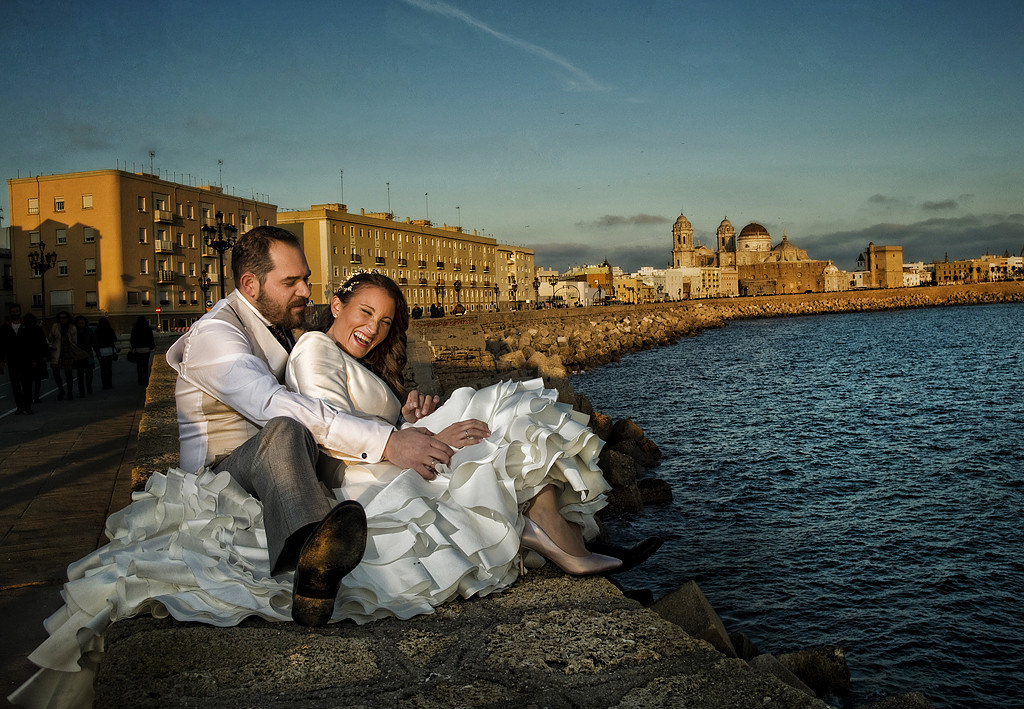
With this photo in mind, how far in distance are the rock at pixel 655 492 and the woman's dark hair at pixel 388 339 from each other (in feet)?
20.4

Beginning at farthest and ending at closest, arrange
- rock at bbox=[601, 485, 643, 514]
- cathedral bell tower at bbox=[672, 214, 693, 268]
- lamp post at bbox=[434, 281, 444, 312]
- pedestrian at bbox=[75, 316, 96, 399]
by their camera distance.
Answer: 1. cathedral bell tower at bbox=[672, 214, 693, 268]
2. lamp post at bbox=[434, 281, 444, 312]
3. pedestrian at bbox=[75, 316, 96, 399]
4. rock at bbox=[601, 485, 643, 514]

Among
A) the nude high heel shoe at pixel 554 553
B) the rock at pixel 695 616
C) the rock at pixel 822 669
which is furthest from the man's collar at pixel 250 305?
the rock at pixel 822 669

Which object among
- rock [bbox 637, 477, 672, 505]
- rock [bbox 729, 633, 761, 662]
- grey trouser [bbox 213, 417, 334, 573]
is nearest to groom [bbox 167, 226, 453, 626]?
grey trouser [bbox 213, 417, 334, 573]

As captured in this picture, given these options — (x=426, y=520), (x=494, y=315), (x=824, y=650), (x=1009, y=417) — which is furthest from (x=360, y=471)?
(x=494, y=315)

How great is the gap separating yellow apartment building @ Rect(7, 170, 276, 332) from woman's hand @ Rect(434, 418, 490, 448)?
132 ft

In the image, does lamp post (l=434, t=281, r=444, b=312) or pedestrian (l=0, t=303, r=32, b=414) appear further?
lamp post (l=434, t=281, r=444, b=312)

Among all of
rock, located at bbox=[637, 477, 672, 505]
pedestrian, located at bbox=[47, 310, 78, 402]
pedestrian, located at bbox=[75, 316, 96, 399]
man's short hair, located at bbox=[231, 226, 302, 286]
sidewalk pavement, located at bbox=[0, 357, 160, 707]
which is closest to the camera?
man's short hair, located at bbox=[231, 226, 302, 286]

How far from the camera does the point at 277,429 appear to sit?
260cm

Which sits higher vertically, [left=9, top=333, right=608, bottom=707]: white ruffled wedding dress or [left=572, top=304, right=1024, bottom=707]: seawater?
[left=9, top=333, right=608, bottom=707]: white ruffled wedding dress

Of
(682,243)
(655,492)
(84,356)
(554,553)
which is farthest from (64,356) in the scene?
(682,243)

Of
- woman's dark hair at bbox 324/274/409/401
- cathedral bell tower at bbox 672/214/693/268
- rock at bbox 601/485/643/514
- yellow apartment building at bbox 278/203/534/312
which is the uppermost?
cathedral bell tower at bbox 672/214/693/268

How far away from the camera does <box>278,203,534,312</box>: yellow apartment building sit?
56.2 meters

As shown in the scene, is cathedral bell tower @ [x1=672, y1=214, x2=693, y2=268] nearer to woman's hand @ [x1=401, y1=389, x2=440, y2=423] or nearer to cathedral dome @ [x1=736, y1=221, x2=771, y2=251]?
cathedral dome @ [x1=736, y1=221, x2=771, y2=251]

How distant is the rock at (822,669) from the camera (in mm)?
4953
